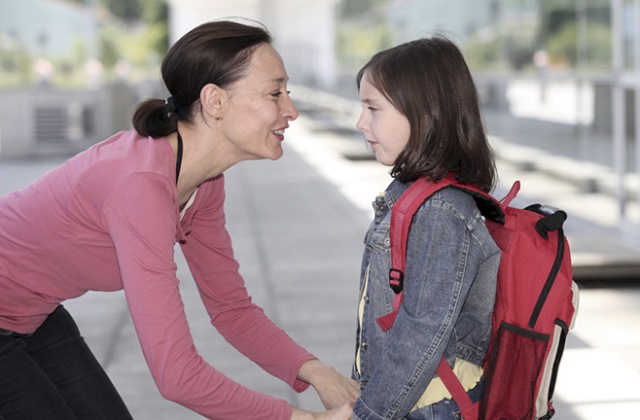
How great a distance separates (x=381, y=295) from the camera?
7.93ft

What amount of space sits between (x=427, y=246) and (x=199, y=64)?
0.77 metres

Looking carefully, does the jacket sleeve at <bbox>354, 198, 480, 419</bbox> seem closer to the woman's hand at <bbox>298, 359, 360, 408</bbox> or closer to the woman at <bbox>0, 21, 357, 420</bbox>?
the woman at <bbox>0, 21, 357, 420</bbox>

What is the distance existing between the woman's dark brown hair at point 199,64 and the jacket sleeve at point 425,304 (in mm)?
648

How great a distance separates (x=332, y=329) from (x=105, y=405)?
3407mm

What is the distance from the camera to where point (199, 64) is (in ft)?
8.55

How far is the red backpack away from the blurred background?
0.69 metres

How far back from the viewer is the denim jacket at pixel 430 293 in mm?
2285

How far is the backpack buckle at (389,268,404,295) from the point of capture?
2344 mm

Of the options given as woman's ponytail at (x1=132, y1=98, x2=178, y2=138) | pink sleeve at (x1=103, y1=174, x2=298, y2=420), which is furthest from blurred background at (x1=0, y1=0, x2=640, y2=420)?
pink sleeve at (x1=103, y1=174, x2=298, y2=420)

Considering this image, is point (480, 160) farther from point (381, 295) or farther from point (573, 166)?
point (573, 166)

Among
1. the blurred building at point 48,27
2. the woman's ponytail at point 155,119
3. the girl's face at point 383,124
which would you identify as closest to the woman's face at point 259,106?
the woman's ponytail at point 155,119

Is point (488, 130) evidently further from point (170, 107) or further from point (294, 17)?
point (294, 17)

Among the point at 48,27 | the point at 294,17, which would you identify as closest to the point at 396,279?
the point at 48,27

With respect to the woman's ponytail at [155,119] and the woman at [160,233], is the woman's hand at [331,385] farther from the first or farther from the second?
the woman's ponytail at [155,119]
